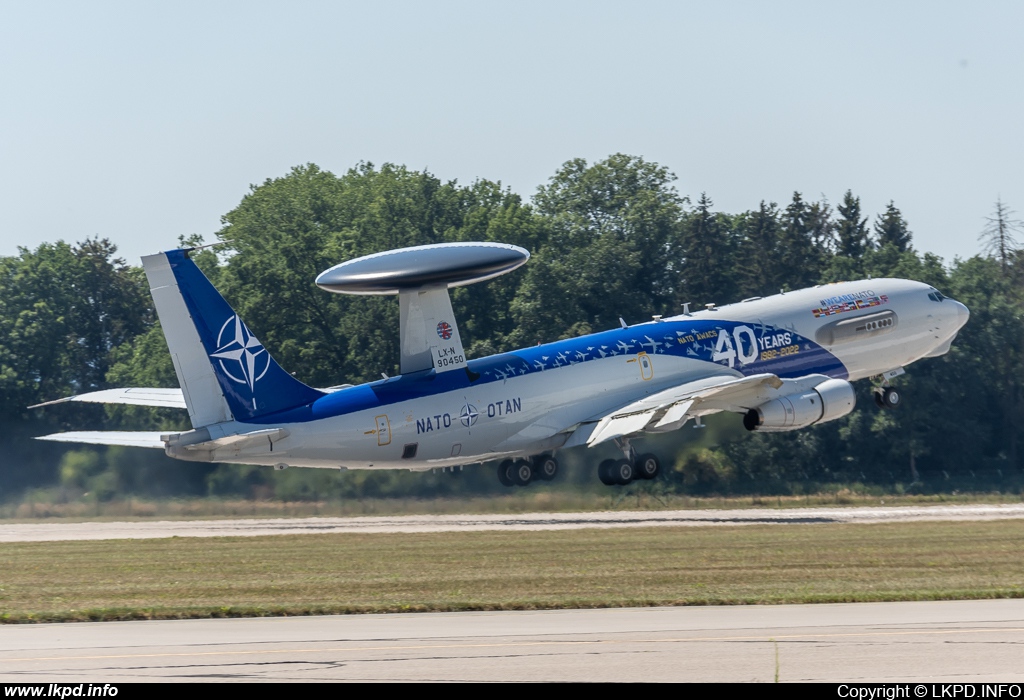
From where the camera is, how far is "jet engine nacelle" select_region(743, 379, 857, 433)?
40219 mm

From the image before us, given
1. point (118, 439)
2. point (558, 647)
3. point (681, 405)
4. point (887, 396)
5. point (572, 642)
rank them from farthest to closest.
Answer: point (887, 396), point (681, 405), point (118, 439), point (572, 642), point (558, 647)

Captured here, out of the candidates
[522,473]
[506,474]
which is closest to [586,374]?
[522,473]

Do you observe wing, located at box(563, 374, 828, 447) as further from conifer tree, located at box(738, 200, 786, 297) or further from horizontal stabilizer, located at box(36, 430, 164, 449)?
conifer tree, located at box(738, 200, 786, 297)

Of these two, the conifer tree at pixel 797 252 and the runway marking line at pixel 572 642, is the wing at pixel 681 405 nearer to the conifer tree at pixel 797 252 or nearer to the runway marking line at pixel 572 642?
the runway marking line at pixel 572 642

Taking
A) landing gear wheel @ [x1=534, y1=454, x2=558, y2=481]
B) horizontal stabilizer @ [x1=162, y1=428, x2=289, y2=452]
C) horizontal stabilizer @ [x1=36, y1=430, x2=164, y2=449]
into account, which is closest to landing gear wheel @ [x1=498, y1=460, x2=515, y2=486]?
landing gear wheel @ [x1=534, y1=454, x2=558, y2=481]

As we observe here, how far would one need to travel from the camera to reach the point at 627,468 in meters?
40.5

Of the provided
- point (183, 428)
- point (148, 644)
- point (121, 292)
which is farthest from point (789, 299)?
point (121, 292)

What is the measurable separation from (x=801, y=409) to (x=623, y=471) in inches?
232

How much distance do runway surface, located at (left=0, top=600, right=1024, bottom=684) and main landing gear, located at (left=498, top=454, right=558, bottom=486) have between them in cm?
2233

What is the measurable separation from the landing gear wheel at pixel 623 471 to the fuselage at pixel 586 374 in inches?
71.3

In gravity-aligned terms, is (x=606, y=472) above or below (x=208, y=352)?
below

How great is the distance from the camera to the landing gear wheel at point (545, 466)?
4172cm

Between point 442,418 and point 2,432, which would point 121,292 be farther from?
point 442,418

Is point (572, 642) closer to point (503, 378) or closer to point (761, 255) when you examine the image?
point (503, 378)
